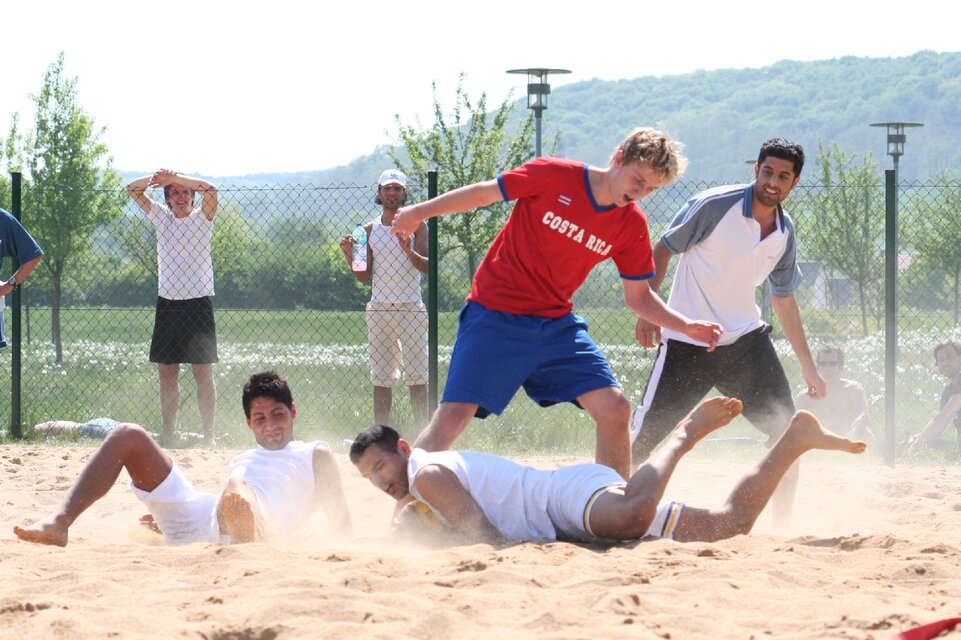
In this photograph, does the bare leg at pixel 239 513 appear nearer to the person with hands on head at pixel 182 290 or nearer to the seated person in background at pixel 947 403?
the person with hands on head at pixel 182 290

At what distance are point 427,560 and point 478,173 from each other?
52.1 feet

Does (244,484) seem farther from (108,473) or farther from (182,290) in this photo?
(182,290)

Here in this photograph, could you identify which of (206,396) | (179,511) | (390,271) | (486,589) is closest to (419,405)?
(390,271)

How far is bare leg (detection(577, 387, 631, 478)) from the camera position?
5172mm

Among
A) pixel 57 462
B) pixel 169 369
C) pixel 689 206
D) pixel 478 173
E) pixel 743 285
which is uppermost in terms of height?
pixel 478 173

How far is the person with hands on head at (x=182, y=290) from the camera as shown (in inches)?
348

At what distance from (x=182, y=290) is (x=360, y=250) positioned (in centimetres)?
148

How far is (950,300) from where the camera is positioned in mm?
28203

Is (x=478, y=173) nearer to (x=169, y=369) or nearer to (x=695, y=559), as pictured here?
(x=169, y=369)

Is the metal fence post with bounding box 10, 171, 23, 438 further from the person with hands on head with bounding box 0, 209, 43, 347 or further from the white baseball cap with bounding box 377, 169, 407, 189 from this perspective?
the white baseball cap with bounding box 377, 169, 407, 189

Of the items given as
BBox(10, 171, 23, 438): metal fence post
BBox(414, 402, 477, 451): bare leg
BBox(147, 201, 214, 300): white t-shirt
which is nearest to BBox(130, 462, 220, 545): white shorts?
BBox(414, 402, 477, 451): bare leg

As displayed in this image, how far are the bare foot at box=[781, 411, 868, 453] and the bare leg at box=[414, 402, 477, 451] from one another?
1369 mm

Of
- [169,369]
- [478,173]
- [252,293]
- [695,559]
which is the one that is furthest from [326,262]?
[695,559]

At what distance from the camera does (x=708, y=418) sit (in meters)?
5.00
